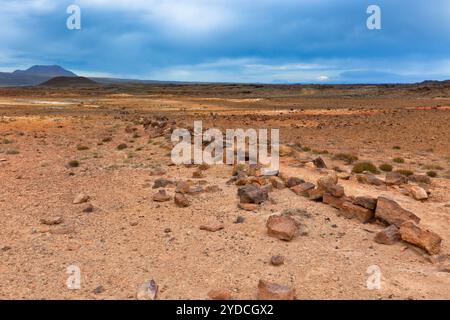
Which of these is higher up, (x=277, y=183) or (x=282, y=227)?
(x=277, y=183)

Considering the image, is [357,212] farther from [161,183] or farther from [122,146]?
[122,146]

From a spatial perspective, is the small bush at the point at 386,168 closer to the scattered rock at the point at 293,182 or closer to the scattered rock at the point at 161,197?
the scattered rock at the point at 293,182

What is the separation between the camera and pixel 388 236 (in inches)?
283

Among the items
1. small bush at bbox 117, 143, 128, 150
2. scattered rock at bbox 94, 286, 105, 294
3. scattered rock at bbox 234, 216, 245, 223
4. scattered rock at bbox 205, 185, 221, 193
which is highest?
small bush at bbox 117, 143, 128, 150

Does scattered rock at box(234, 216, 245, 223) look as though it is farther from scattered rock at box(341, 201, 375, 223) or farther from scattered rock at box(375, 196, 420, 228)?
scattered rock at box(375, 196, 420, 228)

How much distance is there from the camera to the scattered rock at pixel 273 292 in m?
5.26

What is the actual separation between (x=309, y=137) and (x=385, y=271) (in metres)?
16.8

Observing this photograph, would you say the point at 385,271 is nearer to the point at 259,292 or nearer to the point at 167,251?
the point at 259,292

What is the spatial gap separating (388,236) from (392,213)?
2.58 feet

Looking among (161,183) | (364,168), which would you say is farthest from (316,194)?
(364,168)

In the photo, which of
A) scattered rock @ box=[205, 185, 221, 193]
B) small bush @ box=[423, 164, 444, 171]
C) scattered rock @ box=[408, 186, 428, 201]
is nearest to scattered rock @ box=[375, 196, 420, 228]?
scattered rock @ box=[408, 186, 428, 201]

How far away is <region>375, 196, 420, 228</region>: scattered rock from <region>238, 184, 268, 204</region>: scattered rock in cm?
220

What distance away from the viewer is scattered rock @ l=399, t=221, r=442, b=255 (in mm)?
6766

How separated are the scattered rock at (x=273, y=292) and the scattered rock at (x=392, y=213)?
10.5 feet
